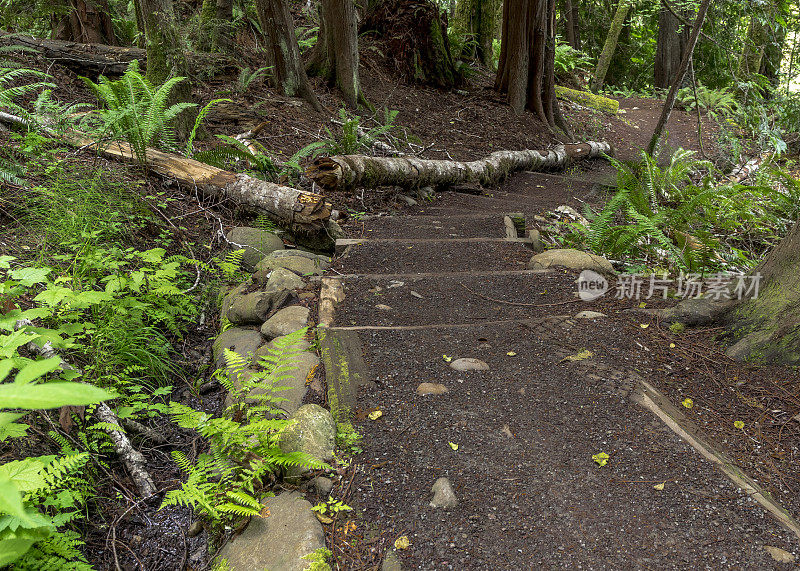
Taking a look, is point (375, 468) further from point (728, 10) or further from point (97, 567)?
point (728, 10)

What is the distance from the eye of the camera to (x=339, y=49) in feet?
25.9

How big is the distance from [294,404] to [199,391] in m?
0.88

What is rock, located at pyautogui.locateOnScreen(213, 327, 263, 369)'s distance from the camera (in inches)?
117

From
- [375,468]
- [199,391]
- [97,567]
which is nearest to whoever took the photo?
[97,567]

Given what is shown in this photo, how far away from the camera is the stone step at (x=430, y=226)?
468cm

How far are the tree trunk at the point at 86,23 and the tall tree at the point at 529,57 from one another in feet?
23.0

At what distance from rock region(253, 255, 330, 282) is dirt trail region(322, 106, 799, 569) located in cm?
27

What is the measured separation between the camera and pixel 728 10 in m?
8.22

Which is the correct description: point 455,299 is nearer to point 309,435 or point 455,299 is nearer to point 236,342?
point 236,342

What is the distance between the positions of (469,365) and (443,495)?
0.90m

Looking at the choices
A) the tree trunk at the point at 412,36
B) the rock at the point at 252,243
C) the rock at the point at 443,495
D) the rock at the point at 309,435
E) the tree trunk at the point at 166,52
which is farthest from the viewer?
the tree trunk at the point at 412,36

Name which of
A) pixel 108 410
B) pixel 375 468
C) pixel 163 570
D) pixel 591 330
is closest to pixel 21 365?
pixel 108 410

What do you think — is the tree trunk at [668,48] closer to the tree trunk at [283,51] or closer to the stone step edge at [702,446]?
the tree trunk at [283,51]

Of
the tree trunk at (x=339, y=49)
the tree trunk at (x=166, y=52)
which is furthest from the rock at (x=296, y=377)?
the tree trunk at (x=339, y=49)
